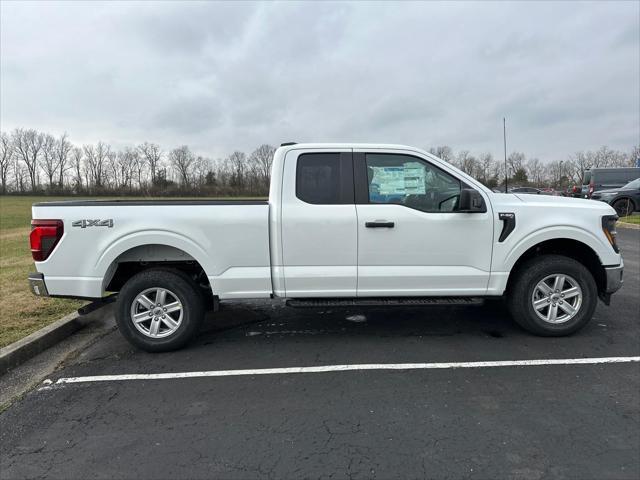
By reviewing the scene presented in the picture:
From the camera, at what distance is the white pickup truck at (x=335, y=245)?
4.23 m

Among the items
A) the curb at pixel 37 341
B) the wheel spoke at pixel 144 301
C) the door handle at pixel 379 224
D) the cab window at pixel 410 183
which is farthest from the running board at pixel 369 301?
the curb at pixel 37 341

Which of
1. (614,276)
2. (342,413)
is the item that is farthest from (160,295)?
(614,276)

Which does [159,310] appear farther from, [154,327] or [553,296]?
[553,296]

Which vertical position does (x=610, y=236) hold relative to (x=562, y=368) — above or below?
above

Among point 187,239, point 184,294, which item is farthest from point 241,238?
point 184,294

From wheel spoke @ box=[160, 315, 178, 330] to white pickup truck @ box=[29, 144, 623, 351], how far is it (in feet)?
0.03

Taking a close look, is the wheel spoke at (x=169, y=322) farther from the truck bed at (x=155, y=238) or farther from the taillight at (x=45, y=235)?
the taillight at (x=45, y=235)

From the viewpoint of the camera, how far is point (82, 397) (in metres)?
3.52

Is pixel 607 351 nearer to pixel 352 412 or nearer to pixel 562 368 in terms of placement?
pixel 562 368

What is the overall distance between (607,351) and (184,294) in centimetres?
416

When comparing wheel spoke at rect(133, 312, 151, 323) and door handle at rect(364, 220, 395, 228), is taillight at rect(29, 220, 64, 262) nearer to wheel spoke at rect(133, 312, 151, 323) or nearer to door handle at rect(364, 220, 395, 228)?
wheel spoke at rect(133, 312, 151, 323)

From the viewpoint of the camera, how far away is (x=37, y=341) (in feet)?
14.5

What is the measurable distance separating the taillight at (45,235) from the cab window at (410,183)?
3.04 meters

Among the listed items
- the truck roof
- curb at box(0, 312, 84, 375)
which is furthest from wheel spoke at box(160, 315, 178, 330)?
the truck roof
